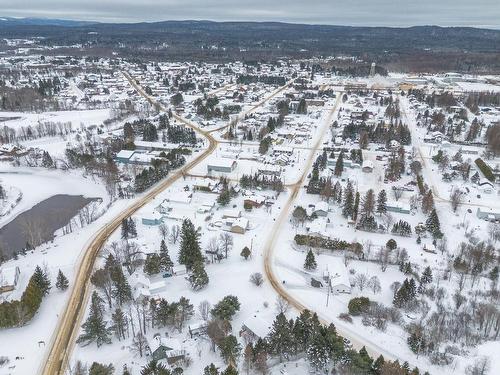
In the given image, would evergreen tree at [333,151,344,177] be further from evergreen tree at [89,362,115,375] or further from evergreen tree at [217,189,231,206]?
evergreen tree at [89,362,115,375]

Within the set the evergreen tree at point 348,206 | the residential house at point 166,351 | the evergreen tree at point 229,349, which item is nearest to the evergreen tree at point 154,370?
the residential house at point 166,351

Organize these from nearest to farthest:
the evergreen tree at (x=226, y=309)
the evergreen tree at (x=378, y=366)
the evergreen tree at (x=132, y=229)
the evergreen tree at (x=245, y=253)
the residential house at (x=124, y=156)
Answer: the evergreen tree at (x=378, y=366) → the evergreen tree at (x=226, y=309) → the evergreen tree at (x=245, y=253) → the evergreen tree at (x=132, y=229) → the residential house at (x=124, y=156)

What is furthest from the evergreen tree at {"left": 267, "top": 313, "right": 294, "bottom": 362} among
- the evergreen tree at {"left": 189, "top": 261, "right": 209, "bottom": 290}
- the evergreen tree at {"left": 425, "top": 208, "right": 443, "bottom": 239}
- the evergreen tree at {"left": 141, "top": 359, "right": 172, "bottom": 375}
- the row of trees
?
the evergreen tree at {"left": 425, "top": 208, "right": 443, "bottom": 239}

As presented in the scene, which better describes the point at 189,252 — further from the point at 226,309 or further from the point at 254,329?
the point at 254,329

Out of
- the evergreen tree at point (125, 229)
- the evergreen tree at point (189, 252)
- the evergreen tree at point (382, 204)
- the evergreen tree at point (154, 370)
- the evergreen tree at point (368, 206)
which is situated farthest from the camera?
the evergreen tree at point (382, 204)

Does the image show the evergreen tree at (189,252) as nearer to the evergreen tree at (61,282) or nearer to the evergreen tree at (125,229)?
the evergreen tree at (125,229)

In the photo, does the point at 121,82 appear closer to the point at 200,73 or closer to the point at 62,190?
the point at 200,73
